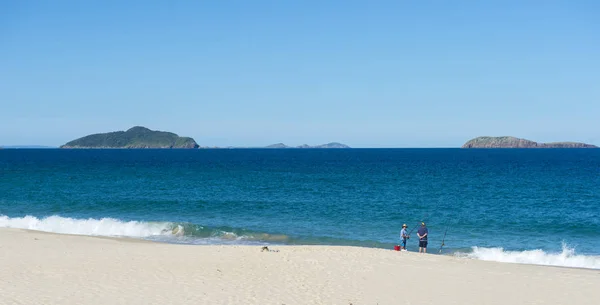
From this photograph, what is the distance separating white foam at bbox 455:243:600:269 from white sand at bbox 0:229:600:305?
3855 mm

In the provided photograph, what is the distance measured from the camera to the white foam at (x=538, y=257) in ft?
74.3

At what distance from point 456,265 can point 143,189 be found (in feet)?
123

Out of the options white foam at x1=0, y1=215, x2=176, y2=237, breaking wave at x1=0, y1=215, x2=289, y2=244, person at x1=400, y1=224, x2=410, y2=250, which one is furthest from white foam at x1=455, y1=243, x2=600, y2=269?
white foam at x1=0, y1=215, x2=176, y2=237

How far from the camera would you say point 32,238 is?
23875 mm

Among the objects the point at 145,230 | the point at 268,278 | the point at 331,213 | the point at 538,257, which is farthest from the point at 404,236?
the point at 145,230

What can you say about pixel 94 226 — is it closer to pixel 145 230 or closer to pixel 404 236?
pixel 145 230

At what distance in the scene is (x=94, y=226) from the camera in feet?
99.6

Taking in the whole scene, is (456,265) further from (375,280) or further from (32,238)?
(32,238)

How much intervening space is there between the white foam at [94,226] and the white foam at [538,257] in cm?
1535

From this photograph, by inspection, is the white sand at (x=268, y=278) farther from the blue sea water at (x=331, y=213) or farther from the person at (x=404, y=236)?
the blue sea water at (x=331, y=213)

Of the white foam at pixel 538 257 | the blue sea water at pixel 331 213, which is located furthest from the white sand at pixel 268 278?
the blue sea water at pixel 331 213

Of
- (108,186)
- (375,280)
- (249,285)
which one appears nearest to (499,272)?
(375,280)

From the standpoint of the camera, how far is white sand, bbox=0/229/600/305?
13.8m

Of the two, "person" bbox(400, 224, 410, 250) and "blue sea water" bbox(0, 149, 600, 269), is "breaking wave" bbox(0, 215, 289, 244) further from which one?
"person" bbox(400, 224, 410, 250)
